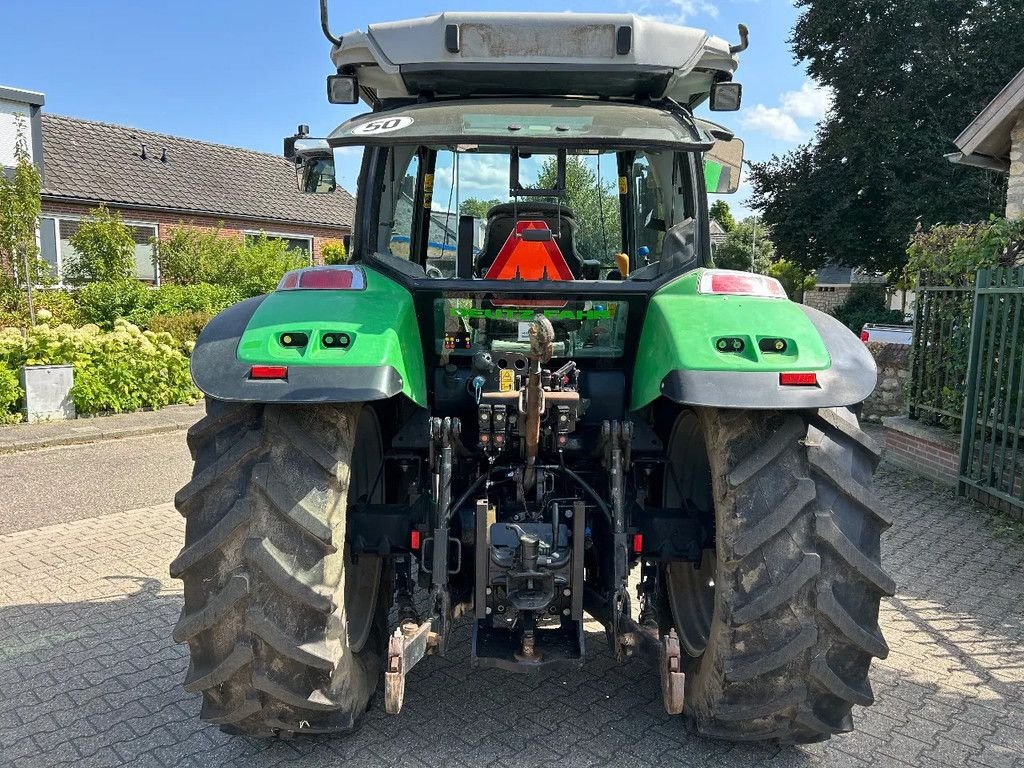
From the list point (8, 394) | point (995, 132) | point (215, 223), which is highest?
point (995, 132)

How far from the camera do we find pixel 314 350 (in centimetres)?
260

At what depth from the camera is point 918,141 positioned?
22484mm

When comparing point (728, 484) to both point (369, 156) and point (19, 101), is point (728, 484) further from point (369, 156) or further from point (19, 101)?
point (19, 101)

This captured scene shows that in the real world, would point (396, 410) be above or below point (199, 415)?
above

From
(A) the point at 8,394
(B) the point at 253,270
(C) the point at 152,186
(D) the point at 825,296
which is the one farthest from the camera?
(D) the point at 825,296

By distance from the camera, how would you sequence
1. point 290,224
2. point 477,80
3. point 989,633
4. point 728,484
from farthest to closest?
point 290,224 < point 989,633 < point 477,80 < point 728,484

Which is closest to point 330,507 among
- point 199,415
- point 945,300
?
point 945,300

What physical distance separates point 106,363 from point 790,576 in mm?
9921

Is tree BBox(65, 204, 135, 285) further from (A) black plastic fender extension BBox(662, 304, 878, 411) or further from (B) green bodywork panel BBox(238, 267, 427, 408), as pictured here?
(A) black plastic fender extension BBox(662, 304, 878, 411)

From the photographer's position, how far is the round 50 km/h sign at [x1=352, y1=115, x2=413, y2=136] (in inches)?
118

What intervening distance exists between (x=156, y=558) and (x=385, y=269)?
3.17m

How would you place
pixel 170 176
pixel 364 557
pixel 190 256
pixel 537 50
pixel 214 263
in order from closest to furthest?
pixel 537 50 < pixel 364 557 < pixel 190 256 < pixel 214 263 < pixel 170 176

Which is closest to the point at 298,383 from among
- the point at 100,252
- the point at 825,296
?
the point at 100,252

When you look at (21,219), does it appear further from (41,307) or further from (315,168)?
(315,168)
